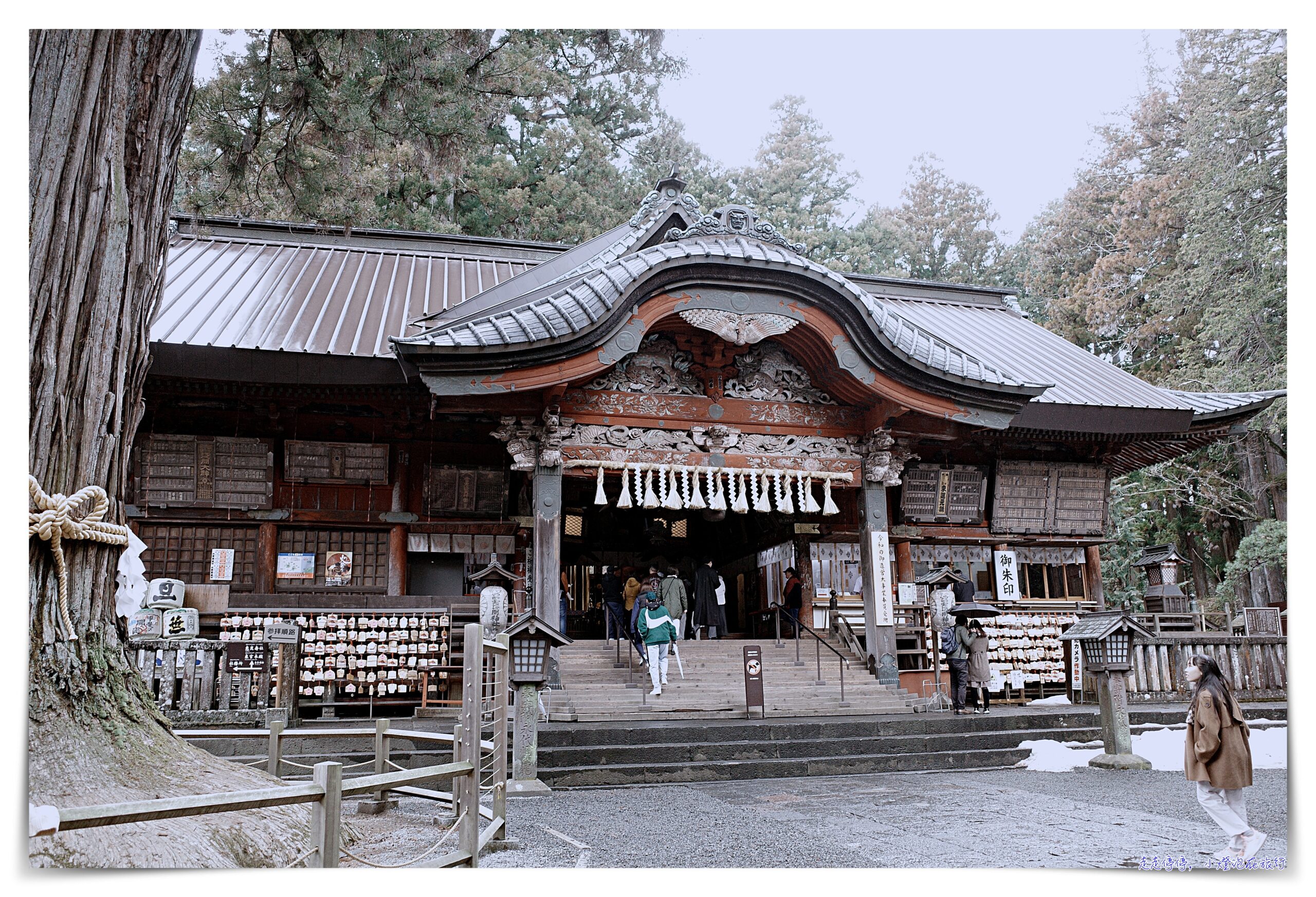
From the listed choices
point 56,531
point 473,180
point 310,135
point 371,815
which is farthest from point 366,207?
point 473,180

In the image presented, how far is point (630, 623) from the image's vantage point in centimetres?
1208

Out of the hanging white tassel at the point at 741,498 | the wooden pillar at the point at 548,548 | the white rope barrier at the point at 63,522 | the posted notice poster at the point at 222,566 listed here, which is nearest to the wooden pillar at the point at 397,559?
the posted notice poster at the point at 222,566

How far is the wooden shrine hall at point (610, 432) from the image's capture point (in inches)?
425

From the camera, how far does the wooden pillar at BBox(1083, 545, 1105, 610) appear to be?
1460cm

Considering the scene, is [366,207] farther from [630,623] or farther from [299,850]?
[630,623]

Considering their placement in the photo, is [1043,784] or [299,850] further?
[1043,784]

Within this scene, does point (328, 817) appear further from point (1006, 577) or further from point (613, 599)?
point (1006, 577)

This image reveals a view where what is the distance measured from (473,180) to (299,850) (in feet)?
73.4

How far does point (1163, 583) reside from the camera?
14383 millimetres

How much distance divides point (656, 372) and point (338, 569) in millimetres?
5047

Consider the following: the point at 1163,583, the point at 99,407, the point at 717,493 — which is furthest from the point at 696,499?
the point at 1163,583

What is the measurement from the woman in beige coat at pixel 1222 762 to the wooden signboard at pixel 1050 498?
29.8 feet

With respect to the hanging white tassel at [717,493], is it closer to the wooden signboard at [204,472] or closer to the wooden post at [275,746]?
the wooden signboard at [204,472]

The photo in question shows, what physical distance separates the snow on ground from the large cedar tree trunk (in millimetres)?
7363
